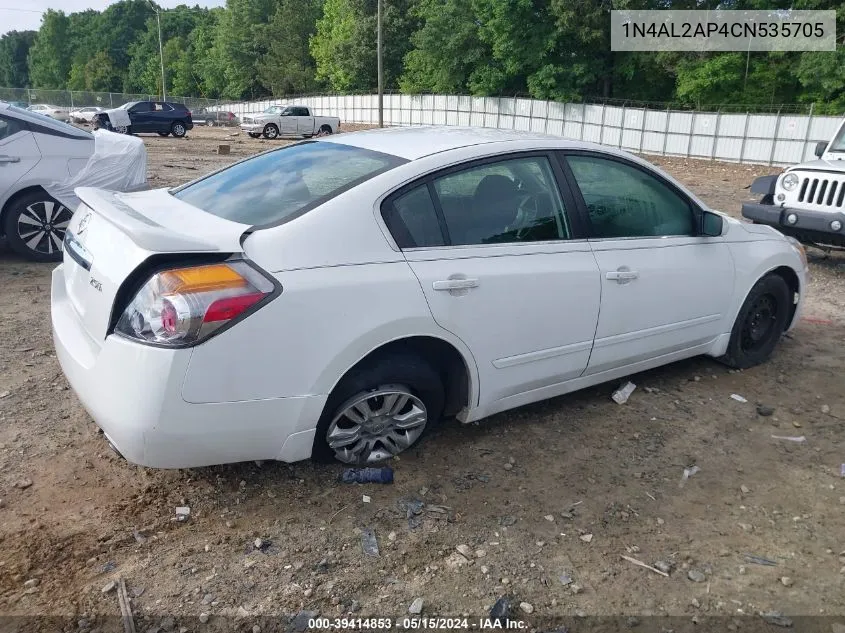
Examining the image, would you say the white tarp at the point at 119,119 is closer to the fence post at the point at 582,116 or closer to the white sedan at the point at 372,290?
the fence post at the point at 582,116

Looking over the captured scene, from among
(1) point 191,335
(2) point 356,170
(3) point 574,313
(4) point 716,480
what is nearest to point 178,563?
(1) point 191,335

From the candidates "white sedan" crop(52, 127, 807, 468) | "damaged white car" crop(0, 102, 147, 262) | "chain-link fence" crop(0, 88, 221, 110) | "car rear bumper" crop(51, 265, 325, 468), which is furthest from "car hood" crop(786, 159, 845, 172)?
"chain-link fence" crop(0, 88, 221, 110)

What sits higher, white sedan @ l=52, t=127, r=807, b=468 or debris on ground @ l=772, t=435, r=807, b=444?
white sedan @ l=52, t=127, r=807, b=468

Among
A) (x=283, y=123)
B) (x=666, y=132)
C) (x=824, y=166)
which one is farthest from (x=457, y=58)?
(x=824, y=166)

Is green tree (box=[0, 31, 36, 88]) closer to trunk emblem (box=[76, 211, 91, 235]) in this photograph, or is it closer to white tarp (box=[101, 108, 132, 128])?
white tarp (box=[101, 108, 132, 128])

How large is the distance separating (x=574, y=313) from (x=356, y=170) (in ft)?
4.43

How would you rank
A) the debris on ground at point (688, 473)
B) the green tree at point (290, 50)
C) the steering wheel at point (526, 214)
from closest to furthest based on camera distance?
the debris on ground at point (688, 473) → the steering wheel at point (526, 214) → the green tree at point (290, 50)

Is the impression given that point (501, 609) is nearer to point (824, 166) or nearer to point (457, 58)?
point (824, 166)

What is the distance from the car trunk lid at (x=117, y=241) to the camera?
8.70ft

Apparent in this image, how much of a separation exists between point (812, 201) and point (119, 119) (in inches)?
1228

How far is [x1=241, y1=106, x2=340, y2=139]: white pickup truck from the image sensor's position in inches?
1307

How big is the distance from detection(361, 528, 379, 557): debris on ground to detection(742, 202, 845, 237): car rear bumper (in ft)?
22.3

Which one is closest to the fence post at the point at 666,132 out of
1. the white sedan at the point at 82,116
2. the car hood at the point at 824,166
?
the car hood at the point at 824,166

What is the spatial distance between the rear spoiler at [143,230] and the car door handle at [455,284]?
98 cm
